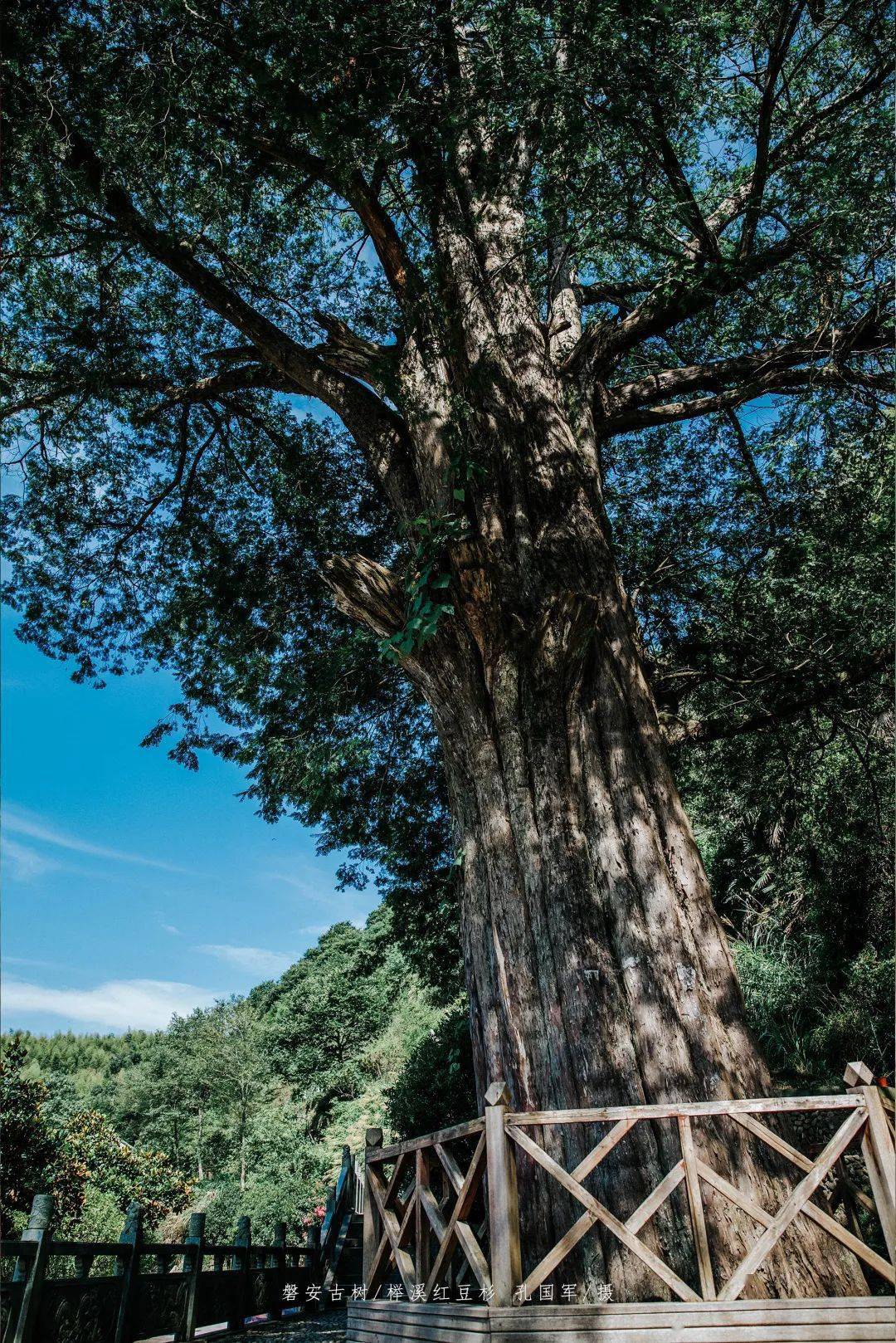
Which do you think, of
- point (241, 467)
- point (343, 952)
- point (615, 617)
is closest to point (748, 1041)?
point (615, 617)

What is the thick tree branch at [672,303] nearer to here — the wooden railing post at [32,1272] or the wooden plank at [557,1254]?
the wooden plank at [557,1254]

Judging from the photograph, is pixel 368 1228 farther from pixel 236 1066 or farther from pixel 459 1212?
pixel 236 1066

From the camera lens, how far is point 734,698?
8945 mm

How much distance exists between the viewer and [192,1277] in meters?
8.46

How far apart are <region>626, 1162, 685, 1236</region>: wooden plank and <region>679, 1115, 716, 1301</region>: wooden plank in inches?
1.7

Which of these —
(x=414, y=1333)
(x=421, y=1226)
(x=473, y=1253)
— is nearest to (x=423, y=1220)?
(x=421, y=1226)

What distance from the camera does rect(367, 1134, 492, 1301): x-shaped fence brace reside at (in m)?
3.86

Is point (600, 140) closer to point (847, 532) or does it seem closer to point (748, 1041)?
point (847, 532)

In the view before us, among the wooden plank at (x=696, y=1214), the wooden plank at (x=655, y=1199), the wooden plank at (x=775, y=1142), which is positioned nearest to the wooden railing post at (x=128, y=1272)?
the wooden plank at (x=655, y=1199)

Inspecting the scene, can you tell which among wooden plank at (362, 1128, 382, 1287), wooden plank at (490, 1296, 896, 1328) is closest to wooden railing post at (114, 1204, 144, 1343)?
wooden plank at (362, 1128, 382, 1287)

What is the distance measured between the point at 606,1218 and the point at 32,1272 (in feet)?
16.4

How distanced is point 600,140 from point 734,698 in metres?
5.51

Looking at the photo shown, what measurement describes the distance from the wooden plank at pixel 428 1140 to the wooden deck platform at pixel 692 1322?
0.68 meters

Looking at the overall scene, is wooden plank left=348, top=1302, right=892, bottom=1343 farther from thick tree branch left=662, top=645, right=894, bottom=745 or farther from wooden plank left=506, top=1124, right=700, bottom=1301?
thick tree branch left=662, top=645, right=894, bottom=745
